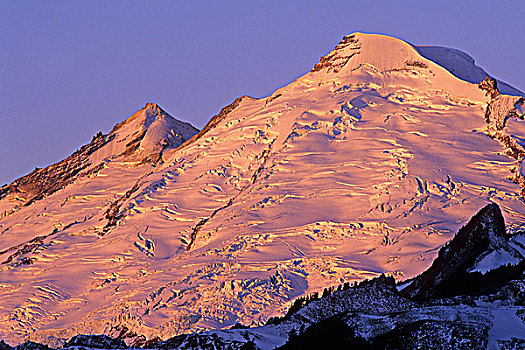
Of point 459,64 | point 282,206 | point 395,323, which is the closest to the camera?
point 395,323

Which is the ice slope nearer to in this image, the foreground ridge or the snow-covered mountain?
the snow-covered mountain

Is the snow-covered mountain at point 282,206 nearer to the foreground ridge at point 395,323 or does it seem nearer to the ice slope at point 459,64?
the ice slope at point 459,64

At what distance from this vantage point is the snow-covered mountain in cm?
13188

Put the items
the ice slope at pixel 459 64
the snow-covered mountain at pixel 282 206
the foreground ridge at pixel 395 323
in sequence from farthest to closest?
the ice slope at pixel 459 64, the snow-covered mountain at pixel 282 206, the foreground ridge at pixel 395 323

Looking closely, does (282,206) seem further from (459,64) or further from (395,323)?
(395,323)

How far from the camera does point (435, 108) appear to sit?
164625 millimetres

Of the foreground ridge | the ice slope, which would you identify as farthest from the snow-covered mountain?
the foreground ridge

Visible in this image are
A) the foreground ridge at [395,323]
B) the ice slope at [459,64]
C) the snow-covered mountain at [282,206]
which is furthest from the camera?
the ice slope at [459,64]

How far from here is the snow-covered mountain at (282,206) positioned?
5192 inches

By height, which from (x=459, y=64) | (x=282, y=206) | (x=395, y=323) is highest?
(x=459, y=64)

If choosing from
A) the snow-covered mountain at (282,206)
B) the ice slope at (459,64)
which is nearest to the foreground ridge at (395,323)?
the snow-covered mountain at (282,206)

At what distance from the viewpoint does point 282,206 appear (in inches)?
5797

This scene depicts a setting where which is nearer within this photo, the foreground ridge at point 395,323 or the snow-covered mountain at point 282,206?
the foreground ridge at point 395,323

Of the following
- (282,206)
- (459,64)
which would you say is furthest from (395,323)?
(459,64)
